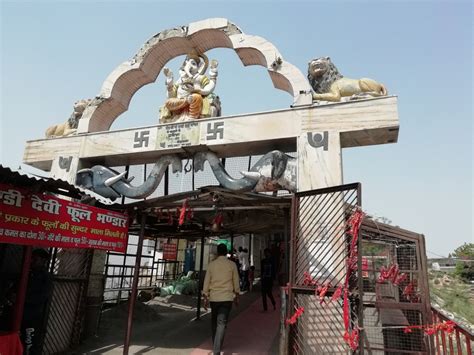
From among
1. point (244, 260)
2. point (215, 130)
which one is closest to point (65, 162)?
point (215, 130)

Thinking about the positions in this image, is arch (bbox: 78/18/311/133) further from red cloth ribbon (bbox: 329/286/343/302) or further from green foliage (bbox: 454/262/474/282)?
green foliage (bbox: 454/262/474/282)

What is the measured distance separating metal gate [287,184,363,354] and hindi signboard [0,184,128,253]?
3551 millimetres

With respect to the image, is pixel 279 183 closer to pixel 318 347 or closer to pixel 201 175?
pixel 201 175

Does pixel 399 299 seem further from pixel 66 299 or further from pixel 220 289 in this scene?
pixel 66 299

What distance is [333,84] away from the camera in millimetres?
7363

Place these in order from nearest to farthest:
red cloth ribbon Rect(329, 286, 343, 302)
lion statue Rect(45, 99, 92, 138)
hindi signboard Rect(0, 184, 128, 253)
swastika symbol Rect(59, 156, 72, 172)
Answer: red cloth ribbon Rect(329, 286, 343, 302) < hindi signboard Rect(0, 184, 128, 253) < swastika symbol Rect(59, 156, 72, 172) < lion statue Rect(45, 99, 92, 138)

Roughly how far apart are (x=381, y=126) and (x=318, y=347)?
4205mm

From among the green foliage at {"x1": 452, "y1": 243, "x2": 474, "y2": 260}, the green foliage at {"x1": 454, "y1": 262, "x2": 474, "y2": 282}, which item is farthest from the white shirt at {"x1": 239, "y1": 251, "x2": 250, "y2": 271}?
the green foliage at {"x1": 452, "y1": 243, "x2": 474, "y2": 260}

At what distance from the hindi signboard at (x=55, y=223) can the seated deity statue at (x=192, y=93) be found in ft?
9.88

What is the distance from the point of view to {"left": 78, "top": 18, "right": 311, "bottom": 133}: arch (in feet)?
25.8

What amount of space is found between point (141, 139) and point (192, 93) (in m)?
1.75

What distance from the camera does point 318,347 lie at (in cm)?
569

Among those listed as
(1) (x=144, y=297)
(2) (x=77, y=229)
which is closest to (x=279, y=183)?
(2) (x=77, y=229)

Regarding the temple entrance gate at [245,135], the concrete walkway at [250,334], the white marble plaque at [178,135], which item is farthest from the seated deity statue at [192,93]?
the concrete walkway at [250,334]
